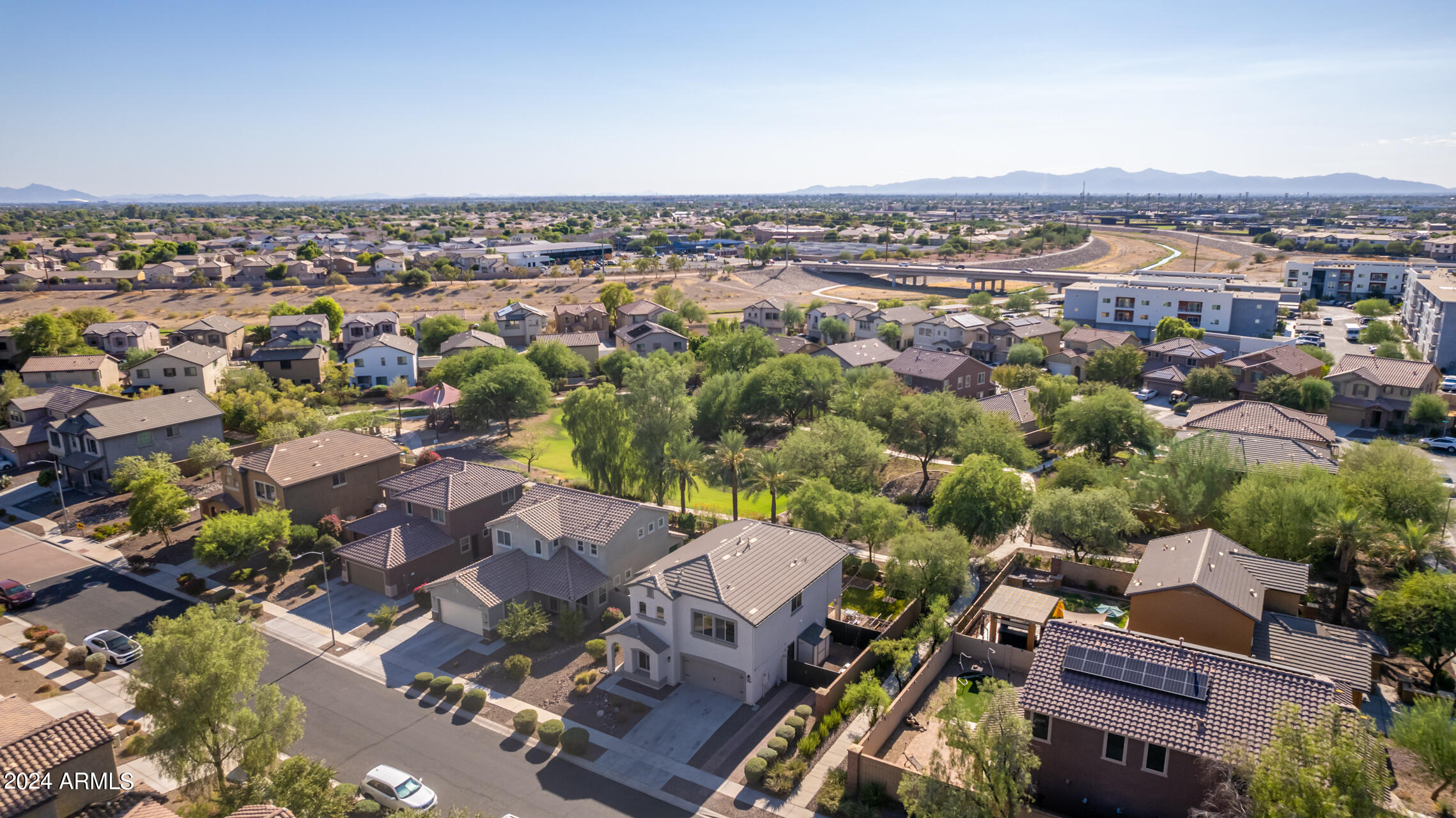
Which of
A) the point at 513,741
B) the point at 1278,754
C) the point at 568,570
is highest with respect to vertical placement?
the point at 1278,754

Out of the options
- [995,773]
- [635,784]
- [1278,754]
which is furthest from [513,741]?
[1278,754]

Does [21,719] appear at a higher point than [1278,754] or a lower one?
lower

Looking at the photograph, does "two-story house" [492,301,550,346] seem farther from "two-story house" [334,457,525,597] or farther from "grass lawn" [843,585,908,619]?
"grass lawn" [843,585,908,619]

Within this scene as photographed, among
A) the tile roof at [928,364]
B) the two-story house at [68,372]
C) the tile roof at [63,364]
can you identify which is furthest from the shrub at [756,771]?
the tile roof at [63,364]

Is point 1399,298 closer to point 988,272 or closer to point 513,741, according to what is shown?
point 988,272

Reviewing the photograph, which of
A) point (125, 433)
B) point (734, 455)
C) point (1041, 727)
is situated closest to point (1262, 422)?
point (734, 455)

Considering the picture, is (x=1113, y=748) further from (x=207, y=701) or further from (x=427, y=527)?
(x=427, y=527)
